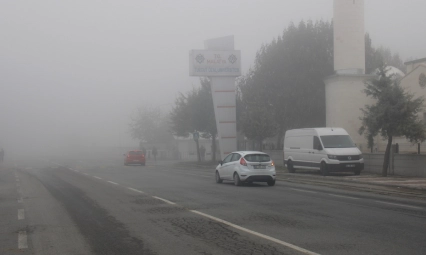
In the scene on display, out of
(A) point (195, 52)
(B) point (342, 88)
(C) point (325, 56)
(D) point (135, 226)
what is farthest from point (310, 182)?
(C) point (325, 56)

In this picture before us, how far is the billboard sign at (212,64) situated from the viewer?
153 ft

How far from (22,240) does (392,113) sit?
20326mm

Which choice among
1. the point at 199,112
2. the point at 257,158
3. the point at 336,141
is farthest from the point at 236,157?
the point at 199,112

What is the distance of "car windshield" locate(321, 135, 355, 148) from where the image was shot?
28.6 m

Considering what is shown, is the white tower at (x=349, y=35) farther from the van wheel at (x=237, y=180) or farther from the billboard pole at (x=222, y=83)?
the van wheel at (x=237, y=180)

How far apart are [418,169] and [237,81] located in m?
34.4

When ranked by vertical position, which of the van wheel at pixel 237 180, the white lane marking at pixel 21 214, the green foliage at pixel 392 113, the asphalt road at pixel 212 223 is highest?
the green foliage at pixel 392 113

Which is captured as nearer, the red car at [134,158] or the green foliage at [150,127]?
the red car at [134,158]

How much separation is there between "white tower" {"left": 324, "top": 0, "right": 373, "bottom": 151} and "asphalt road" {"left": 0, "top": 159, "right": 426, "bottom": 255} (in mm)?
26818

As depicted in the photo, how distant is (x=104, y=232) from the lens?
10.6 m

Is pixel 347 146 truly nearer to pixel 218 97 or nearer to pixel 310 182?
pixel 310 182

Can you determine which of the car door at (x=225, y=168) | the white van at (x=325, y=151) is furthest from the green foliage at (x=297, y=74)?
the car door at (x=225, y=168)

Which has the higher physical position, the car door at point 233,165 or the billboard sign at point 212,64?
the billboard sign at point 212,64

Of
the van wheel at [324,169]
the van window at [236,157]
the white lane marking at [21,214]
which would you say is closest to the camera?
the white lane marking at [21,214]
